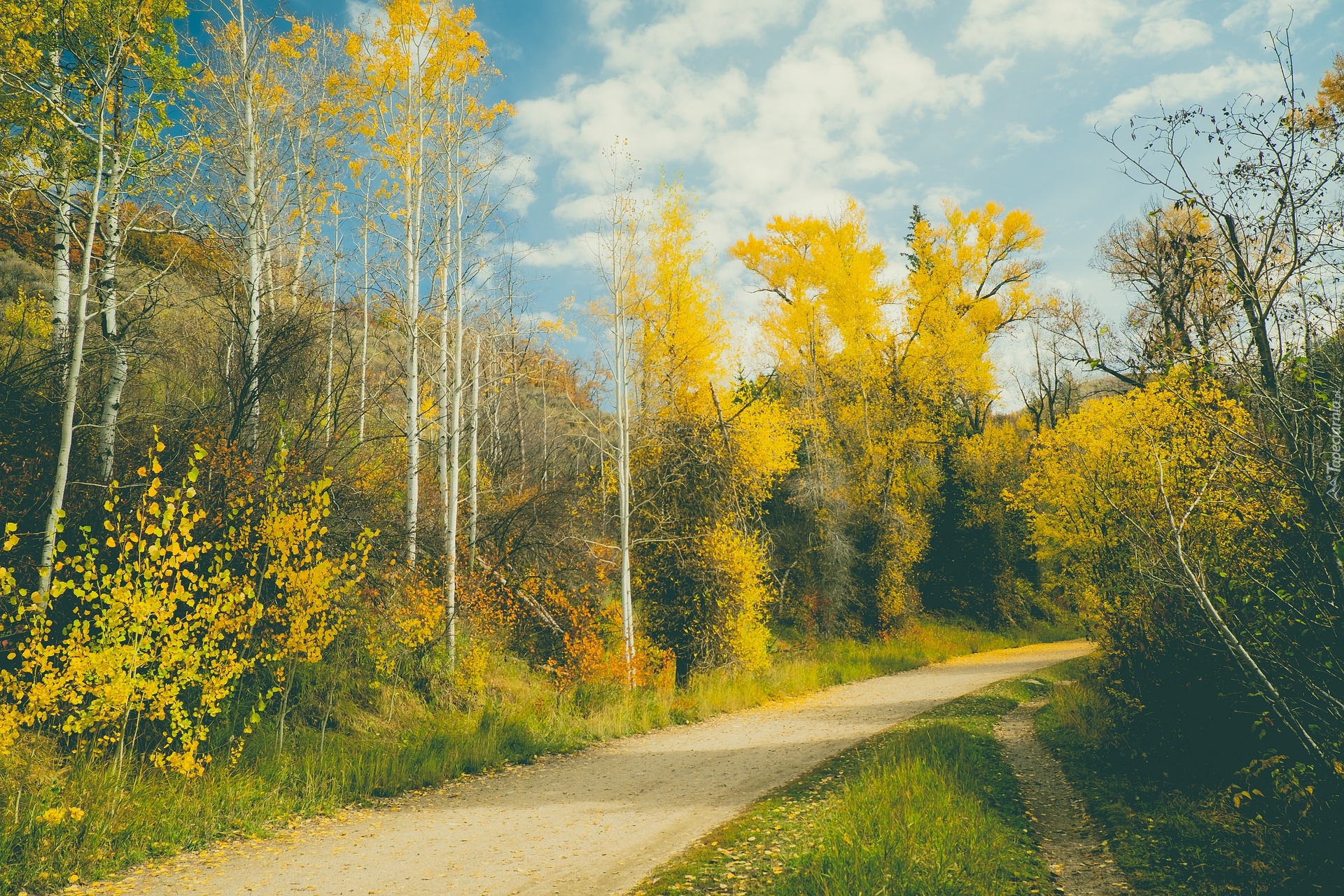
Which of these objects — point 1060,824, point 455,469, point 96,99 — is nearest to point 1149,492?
point 1060,824

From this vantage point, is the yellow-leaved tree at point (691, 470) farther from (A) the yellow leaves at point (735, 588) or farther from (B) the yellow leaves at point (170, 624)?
(B) the yellow leaves at point (170, 624)

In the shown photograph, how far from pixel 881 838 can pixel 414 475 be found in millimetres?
8387

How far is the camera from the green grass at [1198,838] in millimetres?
4926

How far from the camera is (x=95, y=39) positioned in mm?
7883

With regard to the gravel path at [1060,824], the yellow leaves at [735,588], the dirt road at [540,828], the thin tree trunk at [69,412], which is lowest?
the gravel path at [1060,824]

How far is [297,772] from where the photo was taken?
7.52 m

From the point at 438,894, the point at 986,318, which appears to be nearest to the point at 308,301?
the point at 438,894

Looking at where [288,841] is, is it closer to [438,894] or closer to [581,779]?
[438,894]

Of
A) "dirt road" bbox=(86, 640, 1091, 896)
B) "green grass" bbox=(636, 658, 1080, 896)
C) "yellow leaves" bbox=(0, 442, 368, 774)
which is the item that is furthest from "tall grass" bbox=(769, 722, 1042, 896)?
"yellow leaves" bbox=(0, 442, 368, 774)

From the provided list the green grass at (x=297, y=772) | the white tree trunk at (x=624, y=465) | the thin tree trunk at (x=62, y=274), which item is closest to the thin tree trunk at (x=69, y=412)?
the thin tree trunk at (x=62, y=274)

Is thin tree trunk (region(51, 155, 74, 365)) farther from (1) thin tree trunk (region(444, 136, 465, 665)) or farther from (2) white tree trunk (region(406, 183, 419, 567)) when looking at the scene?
(1) thin tree trunk (region(444, 136, 465, 665))

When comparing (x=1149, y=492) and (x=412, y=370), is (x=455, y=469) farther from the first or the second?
(x=1149, y=492)

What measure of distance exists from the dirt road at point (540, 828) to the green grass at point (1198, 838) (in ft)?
10.9

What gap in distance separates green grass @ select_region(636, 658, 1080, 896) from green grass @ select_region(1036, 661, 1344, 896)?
0.80 meters
